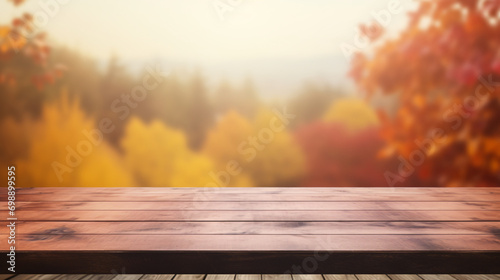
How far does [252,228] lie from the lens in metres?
1.30

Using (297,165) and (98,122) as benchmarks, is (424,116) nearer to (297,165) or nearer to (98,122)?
(297,165)

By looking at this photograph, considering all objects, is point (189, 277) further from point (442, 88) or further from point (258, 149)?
point (442, 88)

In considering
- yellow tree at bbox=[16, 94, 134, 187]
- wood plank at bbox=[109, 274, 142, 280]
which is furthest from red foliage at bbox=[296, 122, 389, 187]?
wood plank at bbox=[109, 274, 142, 280]

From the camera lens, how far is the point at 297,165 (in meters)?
2.44

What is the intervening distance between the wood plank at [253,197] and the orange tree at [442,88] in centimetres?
50

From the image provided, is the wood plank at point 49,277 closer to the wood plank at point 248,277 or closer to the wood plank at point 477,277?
the wood plank at point 248,277

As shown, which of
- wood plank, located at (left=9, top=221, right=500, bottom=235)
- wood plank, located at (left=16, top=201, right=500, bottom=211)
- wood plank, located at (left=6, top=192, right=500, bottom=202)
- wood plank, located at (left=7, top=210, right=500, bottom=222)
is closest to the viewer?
wood plank, located at (left=9, top=221, right=500, bottom=235)

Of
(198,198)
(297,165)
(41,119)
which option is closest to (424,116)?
(297,165)

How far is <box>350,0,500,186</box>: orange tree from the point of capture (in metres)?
2.31

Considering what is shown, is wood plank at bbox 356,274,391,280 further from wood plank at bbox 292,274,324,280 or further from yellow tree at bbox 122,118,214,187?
yellow tree at bbox 122,118,214,187

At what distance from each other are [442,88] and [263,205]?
1343 millimetres

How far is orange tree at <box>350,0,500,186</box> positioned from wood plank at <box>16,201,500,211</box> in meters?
0.72

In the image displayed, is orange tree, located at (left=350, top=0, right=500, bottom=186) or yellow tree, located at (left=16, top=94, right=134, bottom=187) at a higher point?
orange tree, located at (left=350, top=0, right=500, bottom=186)

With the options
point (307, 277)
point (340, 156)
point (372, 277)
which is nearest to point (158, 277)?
point (307, 277)
